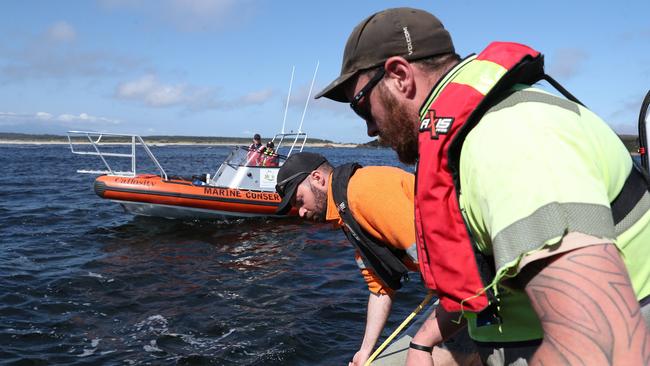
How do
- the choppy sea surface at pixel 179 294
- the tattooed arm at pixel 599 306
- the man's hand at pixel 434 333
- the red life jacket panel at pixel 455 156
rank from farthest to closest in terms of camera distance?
the choppy sea surface at pixel 179 294 < the man's hand at pixel 434 333 < the red life jacket panel at pixel 455 156 < the tattooed arm at pixel 599 306

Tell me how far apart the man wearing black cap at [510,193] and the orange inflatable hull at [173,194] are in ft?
44.6

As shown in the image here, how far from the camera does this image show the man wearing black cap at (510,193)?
3.29 ft

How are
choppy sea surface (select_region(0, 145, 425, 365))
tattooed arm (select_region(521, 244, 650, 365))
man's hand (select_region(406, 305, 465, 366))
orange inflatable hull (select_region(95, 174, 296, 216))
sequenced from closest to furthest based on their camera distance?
tattooed arm (select_region(521, 244, 650, 365)) → man's hand (select_region(406, 305, 465, 366)) → choppy sea surface (select_region(0, 145, 425, 365)) → orange inflatable hull (select_region(95, 174, 296, 216))

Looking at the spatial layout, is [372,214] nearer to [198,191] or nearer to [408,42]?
[408,42]

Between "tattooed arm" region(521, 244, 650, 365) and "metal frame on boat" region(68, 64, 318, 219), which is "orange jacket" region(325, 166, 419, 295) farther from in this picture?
"metal frame on boat" region(68, 64, 318, 219)

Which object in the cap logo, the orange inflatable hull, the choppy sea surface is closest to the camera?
the cap logo

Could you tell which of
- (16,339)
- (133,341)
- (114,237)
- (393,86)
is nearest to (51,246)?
(114,237)

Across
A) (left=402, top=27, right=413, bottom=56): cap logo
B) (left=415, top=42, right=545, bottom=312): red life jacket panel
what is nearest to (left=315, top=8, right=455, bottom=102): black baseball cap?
(left=402, top=27, right=413, bottom=56): cap logo

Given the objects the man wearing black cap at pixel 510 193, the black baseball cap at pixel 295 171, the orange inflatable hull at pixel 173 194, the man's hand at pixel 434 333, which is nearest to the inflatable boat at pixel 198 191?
the orange inflatable hull at pixel 173 194

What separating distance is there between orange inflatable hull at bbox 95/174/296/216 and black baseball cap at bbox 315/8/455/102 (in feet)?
44.9

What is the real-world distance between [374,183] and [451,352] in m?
0.99

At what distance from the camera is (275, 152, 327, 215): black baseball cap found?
357 cm

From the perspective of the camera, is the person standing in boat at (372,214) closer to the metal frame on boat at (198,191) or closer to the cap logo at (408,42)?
the cap logo at (408,42)

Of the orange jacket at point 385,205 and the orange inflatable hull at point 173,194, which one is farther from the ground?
the orange jacket at point 385,205
